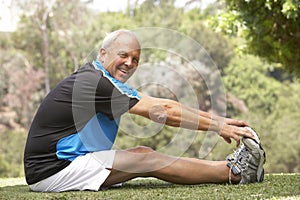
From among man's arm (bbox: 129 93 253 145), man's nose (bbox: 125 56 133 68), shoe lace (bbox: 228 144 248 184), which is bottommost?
shoe lace (bbox: 228 144 248 184)

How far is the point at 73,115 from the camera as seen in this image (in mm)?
4074

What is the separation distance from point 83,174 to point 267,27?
4.66m

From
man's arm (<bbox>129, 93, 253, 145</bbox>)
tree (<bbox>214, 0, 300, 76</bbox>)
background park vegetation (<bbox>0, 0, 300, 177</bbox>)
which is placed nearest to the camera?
man's arm (<bbox>129, 93, 253, 145</bbox>)

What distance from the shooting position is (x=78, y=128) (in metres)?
4.04

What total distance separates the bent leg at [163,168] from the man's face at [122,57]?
0.56m

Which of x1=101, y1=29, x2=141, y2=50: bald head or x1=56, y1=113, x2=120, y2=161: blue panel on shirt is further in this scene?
x1=101, y1=29, x2=141, y2=50: bald head

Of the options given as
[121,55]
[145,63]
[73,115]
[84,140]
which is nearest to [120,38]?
[121,55]

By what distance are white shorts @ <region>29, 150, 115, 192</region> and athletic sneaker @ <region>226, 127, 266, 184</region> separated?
2.94ft

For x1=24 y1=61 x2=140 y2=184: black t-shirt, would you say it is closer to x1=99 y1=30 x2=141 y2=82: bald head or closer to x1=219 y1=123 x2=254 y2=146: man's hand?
x1=99 y1=30 x2=141 y2=82: bald head

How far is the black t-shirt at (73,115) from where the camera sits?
3.90 m

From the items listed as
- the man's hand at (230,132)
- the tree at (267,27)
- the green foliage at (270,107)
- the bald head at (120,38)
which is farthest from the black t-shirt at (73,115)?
the green foliage at (270,107)

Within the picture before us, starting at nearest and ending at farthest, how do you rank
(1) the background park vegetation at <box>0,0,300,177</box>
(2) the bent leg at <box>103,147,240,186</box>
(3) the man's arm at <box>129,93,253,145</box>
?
(3) the man's arm at <box>129,93,253,145</box>
(2) the bent leg at <box>103,147,240,186</box>
(1) the background park vegetation at <box>0,0,300,177</box>

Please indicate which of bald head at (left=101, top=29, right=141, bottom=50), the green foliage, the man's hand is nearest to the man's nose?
bald head at (left=101, top=29, right=141, bottom=50)

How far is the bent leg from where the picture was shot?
3.99m
